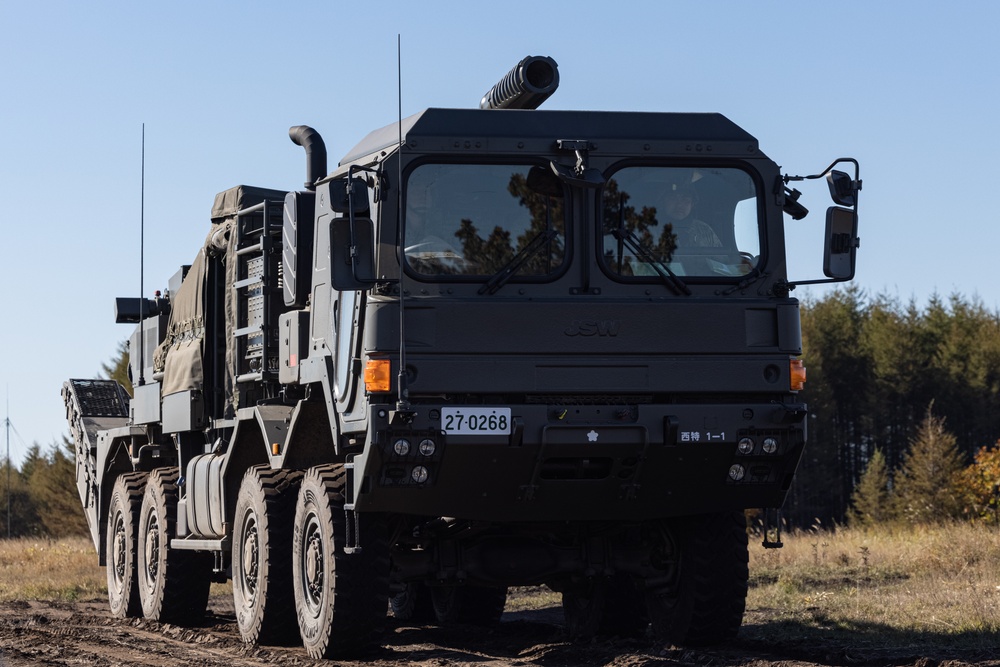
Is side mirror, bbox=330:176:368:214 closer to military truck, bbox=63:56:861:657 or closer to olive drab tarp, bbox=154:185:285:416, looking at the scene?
military truck, bbox=63:56:861:657

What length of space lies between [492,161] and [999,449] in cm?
3071

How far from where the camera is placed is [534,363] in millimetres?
9289

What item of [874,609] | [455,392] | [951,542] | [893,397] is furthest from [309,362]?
[893,397]

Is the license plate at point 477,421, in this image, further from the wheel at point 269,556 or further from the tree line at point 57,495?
the tree line at point 57,495

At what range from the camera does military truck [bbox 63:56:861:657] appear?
925 cm

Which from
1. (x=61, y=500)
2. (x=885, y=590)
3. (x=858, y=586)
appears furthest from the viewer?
(x=61, y=500)

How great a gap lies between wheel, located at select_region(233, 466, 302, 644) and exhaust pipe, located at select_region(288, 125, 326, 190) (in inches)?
95.4

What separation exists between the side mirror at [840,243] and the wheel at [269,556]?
14.3 ft

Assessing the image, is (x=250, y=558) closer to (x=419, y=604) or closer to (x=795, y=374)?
(x=419, y=604)

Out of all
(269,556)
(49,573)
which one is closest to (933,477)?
(49,573)

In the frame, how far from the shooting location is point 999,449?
37375 mm

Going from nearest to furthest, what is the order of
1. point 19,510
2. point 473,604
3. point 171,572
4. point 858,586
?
point 473,604
point 171,572
point 858,586
point 19,510

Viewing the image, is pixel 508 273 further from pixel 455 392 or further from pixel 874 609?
pixel 874 609

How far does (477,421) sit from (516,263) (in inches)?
41.4
